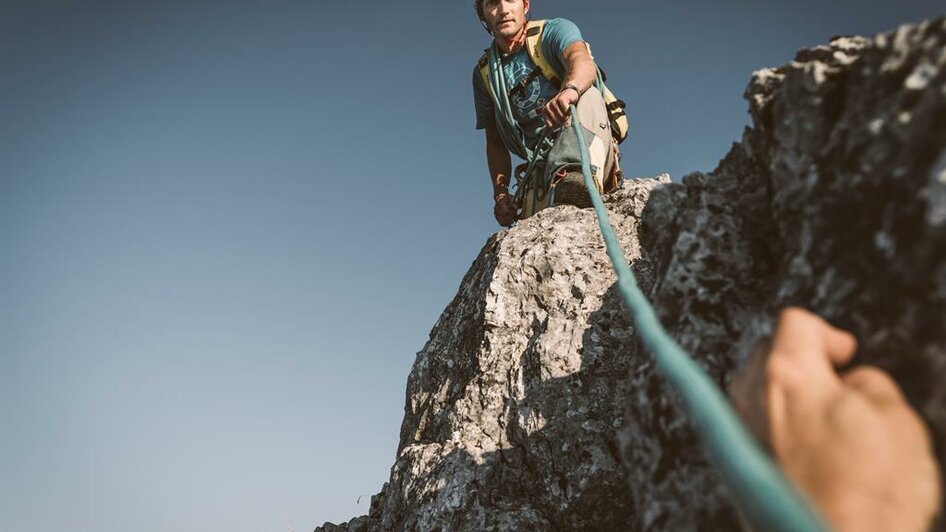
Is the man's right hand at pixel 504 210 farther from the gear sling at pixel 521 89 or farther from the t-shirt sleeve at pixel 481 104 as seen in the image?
the t-shirt sleeve at pixel 481 104

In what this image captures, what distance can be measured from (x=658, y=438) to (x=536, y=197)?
3789 mm

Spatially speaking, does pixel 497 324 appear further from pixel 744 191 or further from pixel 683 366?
pixel 683 366

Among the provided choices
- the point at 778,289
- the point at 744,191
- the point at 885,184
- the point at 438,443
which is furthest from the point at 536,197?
the point at 885,184

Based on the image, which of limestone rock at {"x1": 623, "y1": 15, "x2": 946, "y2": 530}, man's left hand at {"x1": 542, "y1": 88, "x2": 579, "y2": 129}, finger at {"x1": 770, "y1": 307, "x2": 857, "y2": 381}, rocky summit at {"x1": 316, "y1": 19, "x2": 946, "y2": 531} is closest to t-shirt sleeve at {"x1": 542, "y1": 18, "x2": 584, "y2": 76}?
man's left hand at {"x1": 542, "y1": 88, "x2": 579, "y2": 129}

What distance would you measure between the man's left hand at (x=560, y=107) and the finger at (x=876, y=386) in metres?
3.72

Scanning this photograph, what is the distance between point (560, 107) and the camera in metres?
4.93

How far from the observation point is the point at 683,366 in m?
1.35

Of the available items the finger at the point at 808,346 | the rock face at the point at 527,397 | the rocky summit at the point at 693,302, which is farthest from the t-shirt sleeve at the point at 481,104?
the finger at the point at 808,346

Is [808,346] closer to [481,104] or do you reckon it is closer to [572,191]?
[572,191]

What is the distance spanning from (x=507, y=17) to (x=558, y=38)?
0.64m

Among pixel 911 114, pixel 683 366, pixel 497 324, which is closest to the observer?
pixel 683 366

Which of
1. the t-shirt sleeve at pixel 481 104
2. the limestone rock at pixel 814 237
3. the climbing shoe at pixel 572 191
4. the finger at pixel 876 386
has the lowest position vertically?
the finger at pixel 876 386

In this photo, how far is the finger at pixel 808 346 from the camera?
1430mm

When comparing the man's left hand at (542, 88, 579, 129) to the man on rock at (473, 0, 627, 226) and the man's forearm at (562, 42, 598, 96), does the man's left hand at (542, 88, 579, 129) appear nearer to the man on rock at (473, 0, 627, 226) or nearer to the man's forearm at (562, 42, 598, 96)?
the man on rock at (473, 0, 627, 226)
